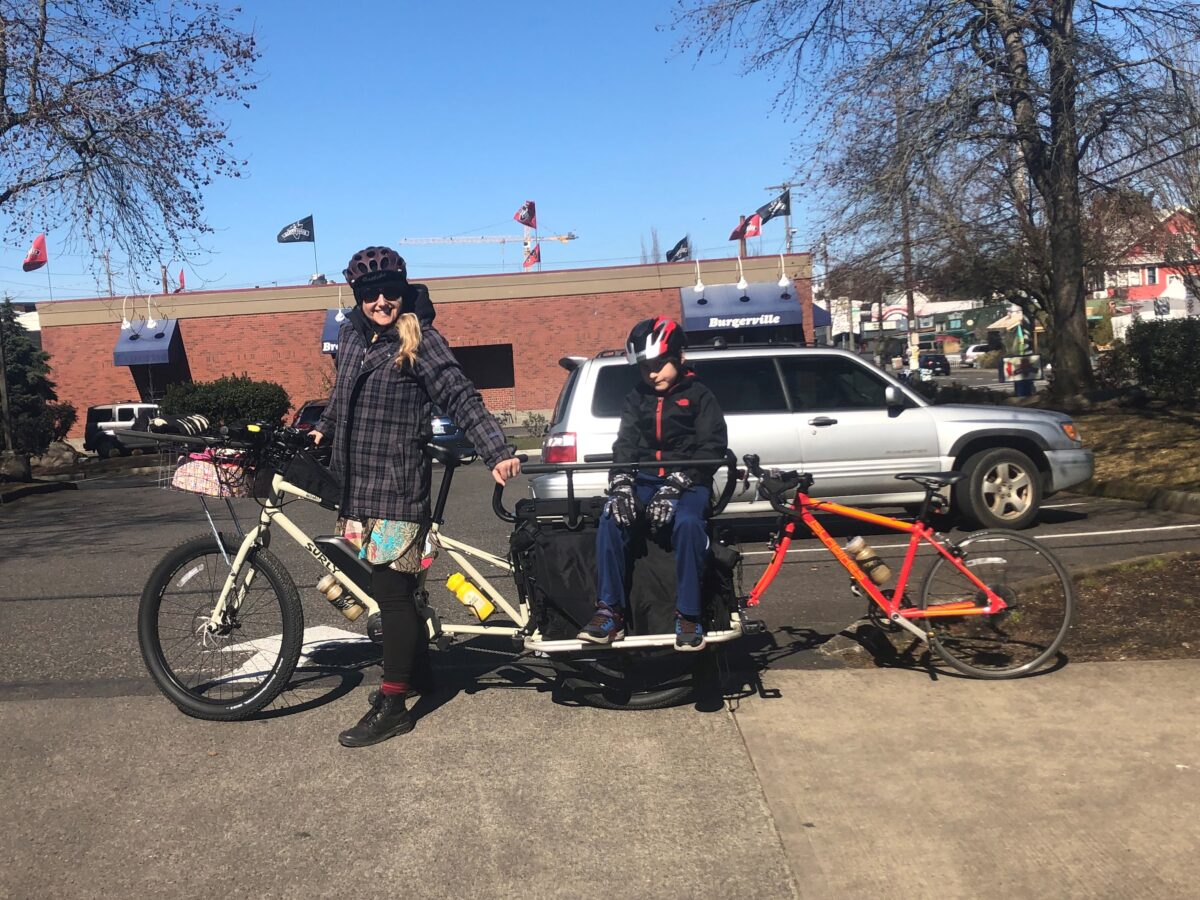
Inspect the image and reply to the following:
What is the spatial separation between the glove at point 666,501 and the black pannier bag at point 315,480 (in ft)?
4.75

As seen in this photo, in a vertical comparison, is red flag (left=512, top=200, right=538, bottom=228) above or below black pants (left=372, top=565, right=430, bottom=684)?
above

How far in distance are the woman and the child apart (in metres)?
0.57

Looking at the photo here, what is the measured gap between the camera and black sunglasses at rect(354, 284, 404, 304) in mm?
4660

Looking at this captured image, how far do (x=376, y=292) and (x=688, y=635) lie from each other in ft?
6.59

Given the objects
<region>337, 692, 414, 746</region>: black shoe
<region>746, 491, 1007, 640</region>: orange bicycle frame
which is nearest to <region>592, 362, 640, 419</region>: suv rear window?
<region>746, 491, 1007, 640</region>: orange bicycle frame

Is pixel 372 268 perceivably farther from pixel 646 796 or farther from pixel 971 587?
pixel 971 587

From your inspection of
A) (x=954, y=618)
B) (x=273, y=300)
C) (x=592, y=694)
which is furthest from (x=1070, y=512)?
(x=273, y=300)

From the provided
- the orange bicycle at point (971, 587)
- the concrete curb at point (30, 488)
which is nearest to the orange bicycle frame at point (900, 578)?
the orange bicycle at point (971, 587)

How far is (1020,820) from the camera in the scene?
12.0ft

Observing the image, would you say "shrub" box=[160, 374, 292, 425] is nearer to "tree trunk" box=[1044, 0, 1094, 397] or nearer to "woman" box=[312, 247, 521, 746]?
"tree trunk" box=[1044, 0, 1094, 397]

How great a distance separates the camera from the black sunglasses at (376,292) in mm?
4660

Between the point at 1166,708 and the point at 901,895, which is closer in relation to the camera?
the point at 901,895

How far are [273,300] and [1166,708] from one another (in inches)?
1556

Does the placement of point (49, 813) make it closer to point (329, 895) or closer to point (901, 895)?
point (329, 895)
